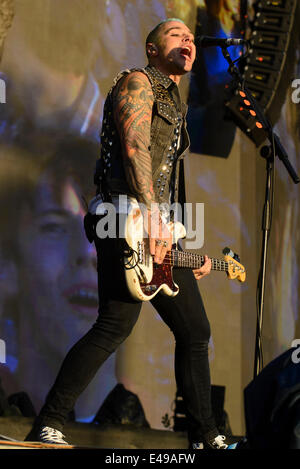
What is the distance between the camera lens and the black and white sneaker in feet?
8.71

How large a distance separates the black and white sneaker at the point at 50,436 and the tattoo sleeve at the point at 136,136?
0.96m

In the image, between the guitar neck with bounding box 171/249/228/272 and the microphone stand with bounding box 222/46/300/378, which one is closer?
the guitar neck with bounding box 171/249/228/272

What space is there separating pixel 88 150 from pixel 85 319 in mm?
1080

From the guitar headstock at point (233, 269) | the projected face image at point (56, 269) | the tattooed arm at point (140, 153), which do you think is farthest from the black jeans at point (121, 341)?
the projected face image at point (56, 269)

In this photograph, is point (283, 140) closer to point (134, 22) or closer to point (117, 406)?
point (134, 22)

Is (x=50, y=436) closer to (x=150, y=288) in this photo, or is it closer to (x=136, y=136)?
(x=150, y=288)

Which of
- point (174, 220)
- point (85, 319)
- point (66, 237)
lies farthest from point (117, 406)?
point (174, 220)

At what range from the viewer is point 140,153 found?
294 centimetres

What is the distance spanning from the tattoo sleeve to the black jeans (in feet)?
0.82

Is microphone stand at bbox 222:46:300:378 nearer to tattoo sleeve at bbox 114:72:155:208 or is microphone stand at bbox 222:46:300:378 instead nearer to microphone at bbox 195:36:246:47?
microphone at bbox 195:36:246:47

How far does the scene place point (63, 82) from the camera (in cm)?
451

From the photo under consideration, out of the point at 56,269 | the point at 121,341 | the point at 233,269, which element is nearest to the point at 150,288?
the point at 121,341

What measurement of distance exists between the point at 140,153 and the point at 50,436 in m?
1.17

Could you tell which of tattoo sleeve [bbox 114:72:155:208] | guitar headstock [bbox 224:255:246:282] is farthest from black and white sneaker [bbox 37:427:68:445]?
guitar headstock [bbox 224:255:246:282]
